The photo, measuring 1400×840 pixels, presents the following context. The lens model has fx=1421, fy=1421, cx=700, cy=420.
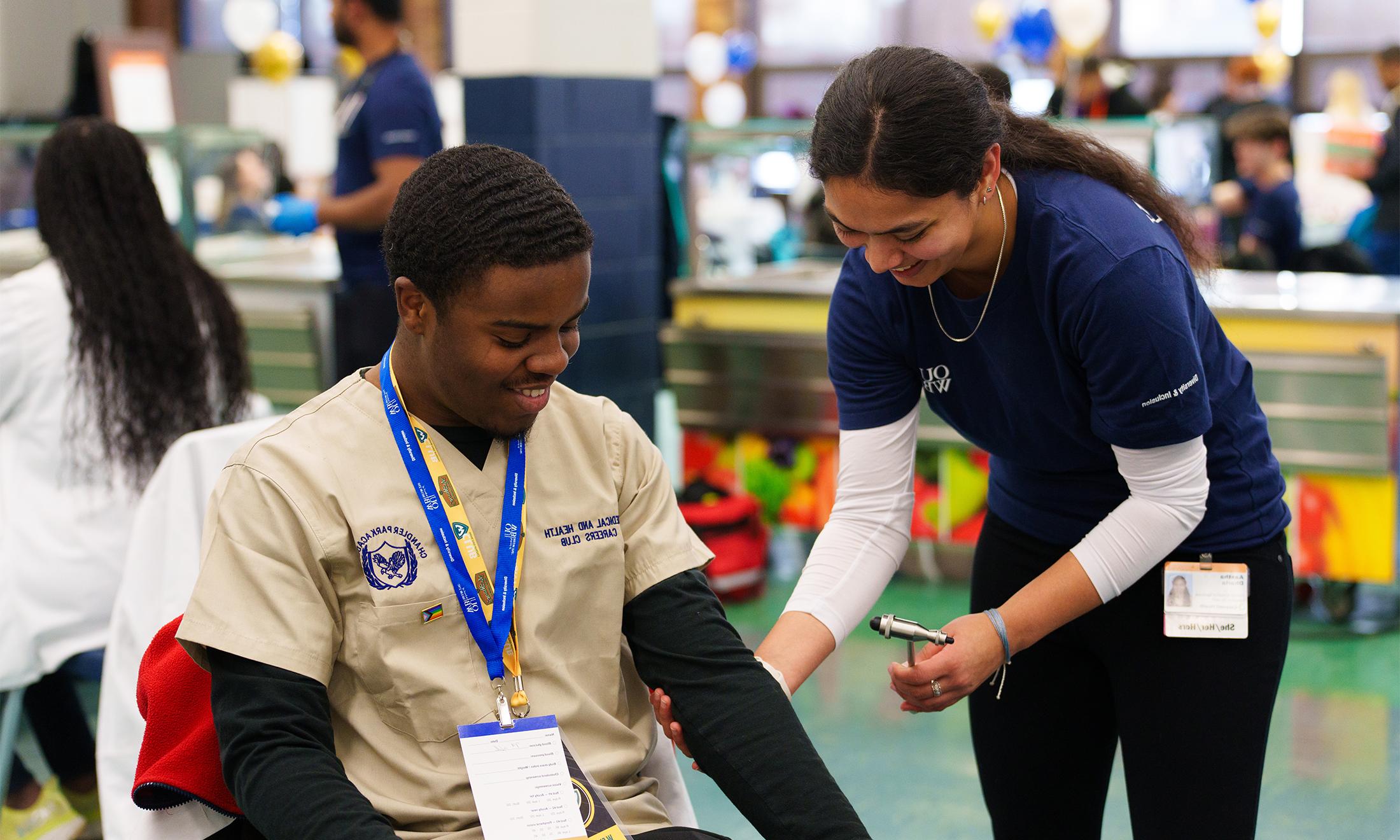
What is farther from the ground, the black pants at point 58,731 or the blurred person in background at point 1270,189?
the blurred person in background at point 1270,189

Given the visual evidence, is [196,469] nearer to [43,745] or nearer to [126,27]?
[43,745]

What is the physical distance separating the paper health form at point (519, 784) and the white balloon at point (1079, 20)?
764cm

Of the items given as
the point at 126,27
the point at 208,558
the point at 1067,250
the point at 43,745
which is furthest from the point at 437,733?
the point at 126,27

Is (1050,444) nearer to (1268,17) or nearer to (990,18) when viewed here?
(990,18)

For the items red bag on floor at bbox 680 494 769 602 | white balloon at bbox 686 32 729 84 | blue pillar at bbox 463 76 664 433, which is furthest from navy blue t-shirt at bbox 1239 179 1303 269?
white balloon at bbox 686 32 729 84

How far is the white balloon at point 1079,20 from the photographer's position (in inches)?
319

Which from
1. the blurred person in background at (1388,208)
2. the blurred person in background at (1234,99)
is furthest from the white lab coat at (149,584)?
the blurred person in background at (1234,99)

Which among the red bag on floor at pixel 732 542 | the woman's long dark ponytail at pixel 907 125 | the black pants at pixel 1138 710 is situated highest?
the woman's long dark ponytail at pixel 907 125

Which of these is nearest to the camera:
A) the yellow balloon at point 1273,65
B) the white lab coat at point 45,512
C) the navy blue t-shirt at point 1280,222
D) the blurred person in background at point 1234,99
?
the white lab coat at point 45,512

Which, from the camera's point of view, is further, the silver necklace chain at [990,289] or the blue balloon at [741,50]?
the blue balloon at [741,50]

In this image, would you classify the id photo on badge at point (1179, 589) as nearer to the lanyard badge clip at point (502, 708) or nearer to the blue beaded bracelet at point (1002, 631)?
the blue beaded bracelet at point (1002, 631)

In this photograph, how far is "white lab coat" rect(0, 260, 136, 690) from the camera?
7.58 ft

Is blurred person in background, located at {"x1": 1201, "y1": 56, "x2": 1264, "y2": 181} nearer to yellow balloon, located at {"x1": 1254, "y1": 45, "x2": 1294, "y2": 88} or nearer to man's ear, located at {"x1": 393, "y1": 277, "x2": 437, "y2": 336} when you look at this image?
yellow balloon, located at {"x1": 1254, "y1": 45, "x2": 1294, "y2": 88}

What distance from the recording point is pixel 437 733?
1265mm
